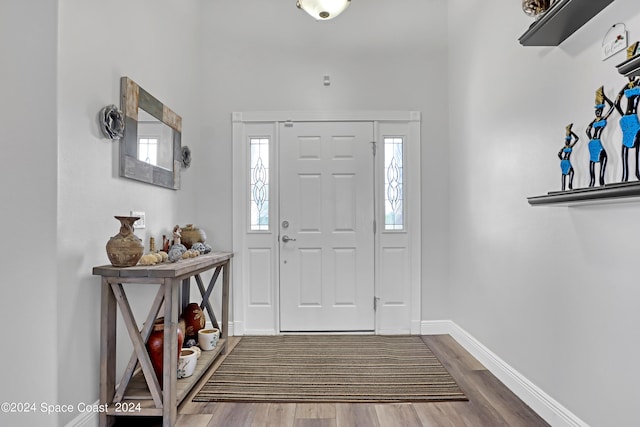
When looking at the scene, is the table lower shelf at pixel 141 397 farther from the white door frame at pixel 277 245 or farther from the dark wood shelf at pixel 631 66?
the dark wood shelf at pixel 631 66

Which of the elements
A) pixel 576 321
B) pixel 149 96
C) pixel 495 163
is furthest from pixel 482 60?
pixel 149 96

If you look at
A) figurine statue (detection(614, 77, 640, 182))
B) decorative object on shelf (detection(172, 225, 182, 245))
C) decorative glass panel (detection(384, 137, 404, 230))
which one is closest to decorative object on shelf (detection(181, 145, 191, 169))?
decorative object on shelf (detection(172, 225, 182, 245))

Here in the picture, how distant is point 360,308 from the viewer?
152 inches

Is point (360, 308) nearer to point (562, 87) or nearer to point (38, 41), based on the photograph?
point (562, 87)

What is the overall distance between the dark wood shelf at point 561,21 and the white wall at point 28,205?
226cm

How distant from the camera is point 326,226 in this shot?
12.8 feet

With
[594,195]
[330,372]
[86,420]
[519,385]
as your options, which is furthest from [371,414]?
[594,195]

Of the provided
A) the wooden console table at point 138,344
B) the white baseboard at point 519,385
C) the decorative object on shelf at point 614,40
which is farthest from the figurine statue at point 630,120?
the wooden console table at point 138,344

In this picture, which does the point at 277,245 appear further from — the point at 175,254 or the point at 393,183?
the point at 175,254

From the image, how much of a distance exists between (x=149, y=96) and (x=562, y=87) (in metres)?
2.52

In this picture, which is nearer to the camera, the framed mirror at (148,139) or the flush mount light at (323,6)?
the framed mirror at (148,139)

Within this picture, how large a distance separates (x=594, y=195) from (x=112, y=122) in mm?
2381

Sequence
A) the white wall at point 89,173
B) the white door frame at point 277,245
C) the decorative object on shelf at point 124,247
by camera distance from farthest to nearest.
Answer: the white door frame at point 277,245 < the decorative object on shelf at point 124,247 < the white wall at point 89,173

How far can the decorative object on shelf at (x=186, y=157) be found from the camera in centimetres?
348
